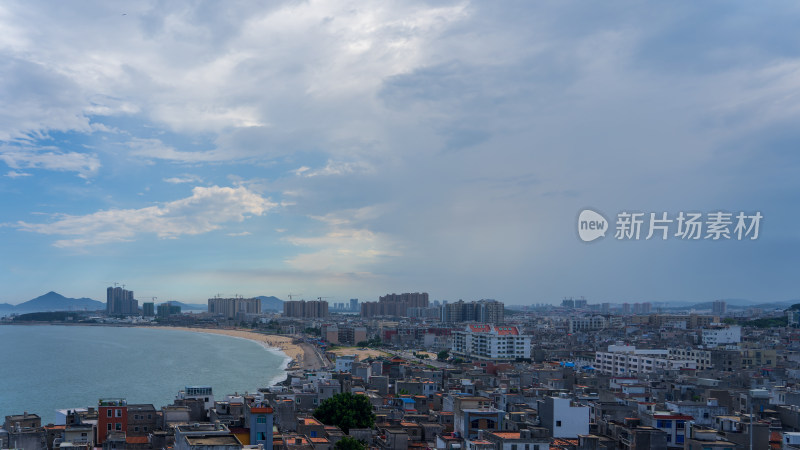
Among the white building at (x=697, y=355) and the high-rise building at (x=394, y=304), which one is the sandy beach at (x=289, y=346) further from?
the high-rise building at (x=394, y=304)

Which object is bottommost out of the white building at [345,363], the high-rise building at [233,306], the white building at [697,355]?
the high-rise building at [233,306]

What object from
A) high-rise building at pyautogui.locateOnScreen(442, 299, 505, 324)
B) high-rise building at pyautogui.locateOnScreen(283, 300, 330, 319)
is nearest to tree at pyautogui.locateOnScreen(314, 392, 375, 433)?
high-rise building at pyautogui.locateOnScreen(442, 299, 505, 324)

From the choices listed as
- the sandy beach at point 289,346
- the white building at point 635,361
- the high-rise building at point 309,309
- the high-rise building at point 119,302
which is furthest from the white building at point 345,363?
the high-rise building at point 119,302

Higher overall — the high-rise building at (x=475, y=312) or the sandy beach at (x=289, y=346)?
the high-rise building at (x=475, y=312)

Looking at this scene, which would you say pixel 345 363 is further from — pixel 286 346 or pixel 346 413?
pixel 286 346

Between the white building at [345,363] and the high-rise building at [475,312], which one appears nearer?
the white building at [345,363]

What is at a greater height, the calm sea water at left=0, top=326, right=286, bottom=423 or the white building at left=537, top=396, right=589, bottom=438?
the white building at left=537, top=396, right=589, bottom=438

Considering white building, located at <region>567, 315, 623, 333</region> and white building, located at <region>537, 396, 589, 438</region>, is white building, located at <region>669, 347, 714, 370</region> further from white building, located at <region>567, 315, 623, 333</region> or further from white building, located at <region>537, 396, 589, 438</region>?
white building, located at <region>567, 315, 623, 333</region>

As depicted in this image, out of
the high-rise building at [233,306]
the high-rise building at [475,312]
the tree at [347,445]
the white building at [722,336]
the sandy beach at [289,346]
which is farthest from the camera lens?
the high-rise building at [233,306]
